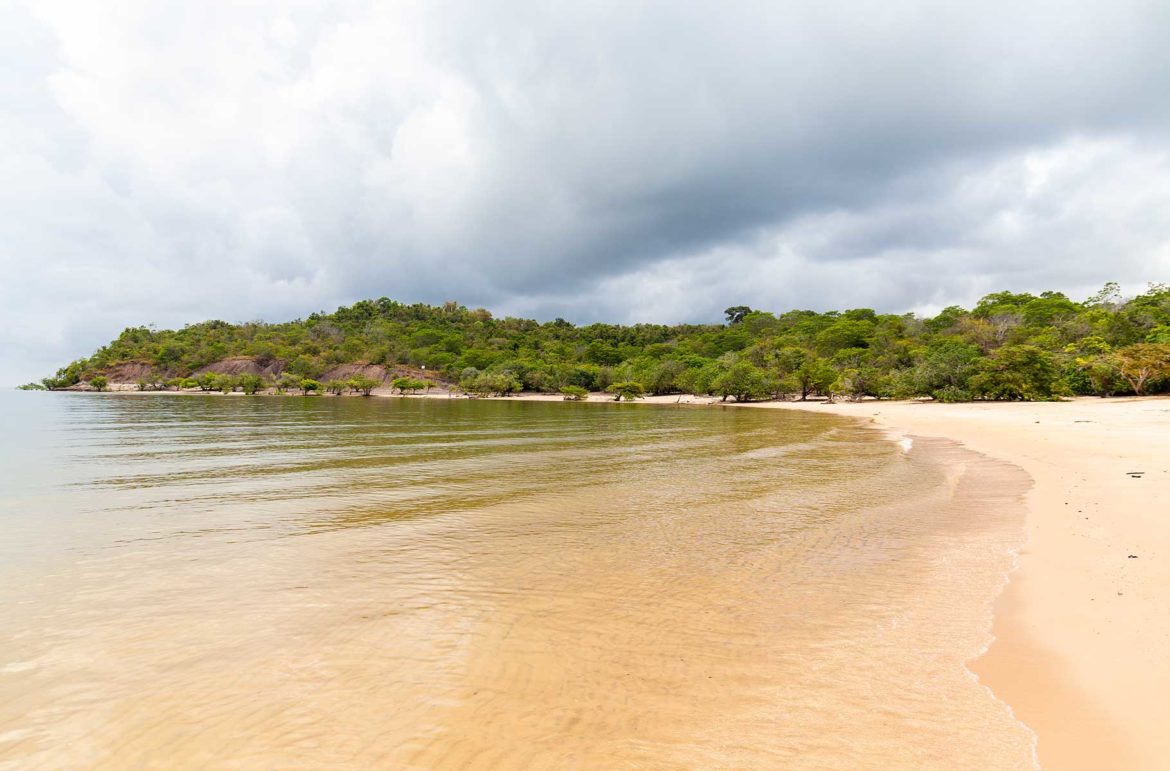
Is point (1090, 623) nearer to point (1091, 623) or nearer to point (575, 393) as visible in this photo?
point (1091, 623)

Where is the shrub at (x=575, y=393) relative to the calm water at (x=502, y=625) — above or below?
above

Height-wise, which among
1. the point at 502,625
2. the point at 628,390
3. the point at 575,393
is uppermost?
the point at 628,390

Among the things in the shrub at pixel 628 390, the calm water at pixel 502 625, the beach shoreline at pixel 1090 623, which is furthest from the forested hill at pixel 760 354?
the calm water at pixel 502 625

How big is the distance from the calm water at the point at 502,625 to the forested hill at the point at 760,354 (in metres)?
56.8

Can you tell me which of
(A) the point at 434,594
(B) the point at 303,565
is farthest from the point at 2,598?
(A) the point at 434,594

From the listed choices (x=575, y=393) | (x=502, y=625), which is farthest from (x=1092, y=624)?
(x=575, y=393)

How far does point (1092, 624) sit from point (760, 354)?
363ft

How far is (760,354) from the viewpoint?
11262 cm

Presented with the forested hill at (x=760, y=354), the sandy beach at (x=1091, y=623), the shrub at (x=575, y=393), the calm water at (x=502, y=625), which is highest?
the forested hill at (x=760, y=354)

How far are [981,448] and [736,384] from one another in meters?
64.6

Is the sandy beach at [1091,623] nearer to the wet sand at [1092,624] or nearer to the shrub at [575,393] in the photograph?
the wet sand at [1092,624]

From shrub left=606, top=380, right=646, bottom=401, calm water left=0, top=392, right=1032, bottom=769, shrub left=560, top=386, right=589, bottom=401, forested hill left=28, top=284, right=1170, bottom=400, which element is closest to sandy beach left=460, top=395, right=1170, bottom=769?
calm water left=0, top=392, right=1032, bottom=769

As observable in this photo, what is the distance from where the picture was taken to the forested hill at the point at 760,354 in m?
58.6

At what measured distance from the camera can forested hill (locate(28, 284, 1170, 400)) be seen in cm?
5856
